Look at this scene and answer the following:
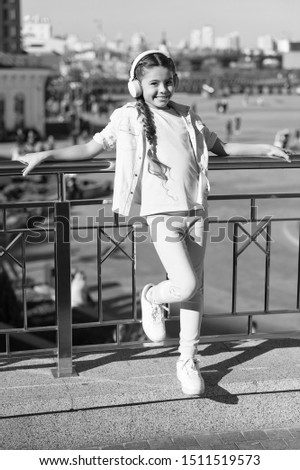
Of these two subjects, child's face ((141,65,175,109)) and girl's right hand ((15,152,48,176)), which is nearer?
child's face ((141,65,175,109))

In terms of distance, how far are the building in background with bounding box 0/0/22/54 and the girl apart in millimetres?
115198

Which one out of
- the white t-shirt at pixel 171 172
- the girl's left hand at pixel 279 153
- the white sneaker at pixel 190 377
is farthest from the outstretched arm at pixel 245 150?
the white sneaker at pixel 190 377

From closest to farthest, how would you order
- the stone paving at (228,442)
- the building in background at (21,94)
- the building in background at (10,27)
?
the stone paving at (228,442)
the building in background at (21,94)
the building in background at (10,27)

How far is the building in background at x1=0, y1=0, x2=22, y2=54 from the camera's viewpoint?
116m

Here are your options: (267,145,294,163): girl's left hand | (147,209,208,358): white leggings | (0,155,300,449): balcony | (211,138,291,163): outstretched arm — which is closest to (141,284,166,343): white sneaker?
(147,209,208,358): white leggings

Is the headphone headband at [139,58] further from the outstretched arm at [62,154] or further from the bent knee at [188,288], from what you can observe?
the bent knee at [188,288]

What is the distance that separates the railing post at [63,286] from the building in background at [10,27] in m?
115

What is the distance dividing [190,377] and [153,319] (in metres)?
0.36

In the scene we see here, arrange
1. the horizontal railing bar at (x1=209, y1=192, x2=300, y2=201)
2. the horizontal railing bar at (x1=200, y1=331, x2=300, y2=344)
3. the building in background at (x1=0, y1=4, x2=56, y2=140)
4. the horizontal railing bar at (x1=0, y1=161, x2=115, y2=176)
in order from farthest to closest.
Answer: the building in background at (x1=0, y1=4, x2=56, y2=140), the horizontal railing bar at (x1=200, y1=331, x2=300, y2=344), the horizontal railing bar at (x1=209, y1=192, x2=300, y2=201), the horizontal railing bar at (x1=0, y1=161, x2=115, y2=176)

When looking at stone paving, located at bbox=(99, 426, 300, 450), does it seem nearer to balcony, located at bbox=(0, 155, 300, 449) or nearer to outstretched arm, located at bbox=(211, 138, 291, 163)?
balcony, located at bbox=(0, 155, 300, 449)

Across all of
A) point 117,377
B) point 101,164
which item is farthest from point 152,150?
point 117,377

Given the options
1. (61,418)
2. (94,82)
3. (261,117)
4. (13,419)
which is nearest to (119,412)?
(61,418)

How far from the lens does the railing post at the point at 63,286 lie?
13.7 ft

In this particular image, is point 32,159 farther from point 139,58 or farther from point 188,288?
point 188,288
